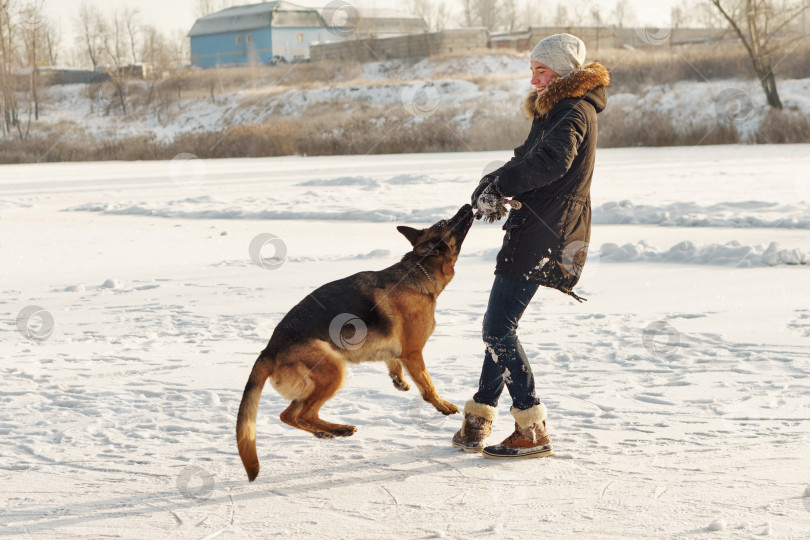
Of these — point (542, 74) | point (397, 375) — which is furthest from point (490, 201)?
point (397, 375)

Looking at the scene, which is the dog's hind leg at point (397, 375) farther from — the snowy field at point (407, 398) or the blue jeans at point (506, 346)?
the blue jeans at point (506, 346)

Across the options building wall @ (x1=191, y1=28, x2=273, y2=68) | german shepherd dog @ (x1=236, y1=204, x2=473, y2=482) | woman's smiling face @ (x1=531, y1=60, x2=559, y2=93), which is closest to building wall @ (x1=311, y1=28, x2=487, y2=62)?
building wall @ (x1=191, y1=28, x2=273, y2=68)

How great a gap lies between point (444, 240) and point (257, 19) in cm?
7741

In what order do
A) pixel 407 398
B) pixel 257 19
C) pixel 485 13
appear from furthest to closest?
pixel 485 13 < pixel 257 19 < pixel 407 398

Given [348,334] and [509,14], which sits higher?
[509,14]

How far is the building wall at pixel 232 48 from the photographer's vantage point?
250 feet

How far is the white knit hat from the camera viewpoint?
3846 millimetres

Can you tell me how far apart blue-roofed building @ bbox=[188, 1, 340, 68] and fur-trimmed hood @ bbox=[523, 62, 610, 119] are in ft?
238

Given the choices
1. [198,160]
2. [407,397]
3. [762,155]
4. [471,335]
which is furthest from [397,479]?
[198,160]

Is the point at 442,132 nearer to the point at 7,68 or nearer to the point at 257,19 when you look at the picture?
the point at 7,68

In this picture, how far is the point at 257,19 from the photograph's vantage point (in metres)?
76.9

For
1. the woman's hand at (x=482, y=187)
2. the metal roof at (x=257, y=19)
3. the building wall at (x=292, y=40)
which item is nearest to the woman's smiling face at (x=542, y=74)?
the woman's hand at (x=482, y=187)

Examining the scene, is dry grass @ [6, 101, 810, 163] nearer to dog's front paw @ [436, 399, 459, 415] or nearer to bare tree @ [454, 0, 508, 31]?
dog's front paw @ [436, 399, 459, 415]

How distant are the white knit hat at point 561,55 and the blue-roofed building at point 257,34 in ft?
238
